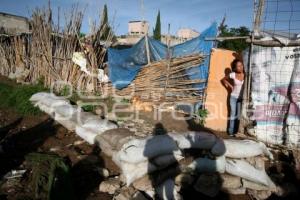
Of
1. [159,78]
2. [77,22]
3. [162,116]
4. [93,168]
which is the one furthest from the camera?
[77,22]

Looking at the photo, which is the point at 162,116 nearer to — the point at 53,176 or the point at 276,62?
the point at 276,62

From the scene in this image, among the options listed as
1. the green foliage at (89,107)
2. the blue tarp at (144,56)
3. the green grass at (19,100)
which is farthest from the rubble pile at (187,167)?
the green grass at (19,100)

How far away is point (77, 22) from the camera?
870 cm

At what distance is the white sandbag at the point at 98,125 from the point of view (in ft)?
15.8

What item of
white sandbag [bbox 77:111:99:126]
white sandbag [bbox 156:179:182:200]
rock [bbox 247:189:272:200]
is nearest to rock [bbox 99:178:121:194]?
white sandbag [bbox 156:179:182:200]

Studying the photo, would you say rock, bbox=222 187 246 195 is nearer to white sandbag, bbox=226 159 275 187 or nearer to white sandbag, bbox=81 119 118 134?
white sandbag, bbox=226 159 275 187

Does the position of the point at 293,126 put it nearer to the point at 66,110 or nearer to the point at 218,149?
the point at 218,149

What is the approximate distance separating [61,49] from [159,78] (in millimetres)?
3722

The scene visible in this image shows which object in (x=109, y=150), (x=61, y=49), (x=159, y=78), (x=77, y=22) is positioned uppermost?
(x=77, y=22)

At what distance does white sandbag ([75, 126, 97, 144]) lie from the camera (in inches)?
191

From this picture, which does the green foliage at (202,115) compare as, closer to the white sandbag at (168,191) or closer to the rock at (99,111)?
the rock at (99,111)

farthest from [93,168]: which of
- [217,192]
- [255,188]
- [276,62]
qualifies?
[276,62]

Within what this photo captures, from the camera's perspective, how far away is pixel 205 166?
11.7ft

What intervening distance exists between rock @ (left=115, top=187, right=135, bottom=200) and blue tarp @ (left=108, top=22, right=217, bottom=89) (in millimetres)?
3850
